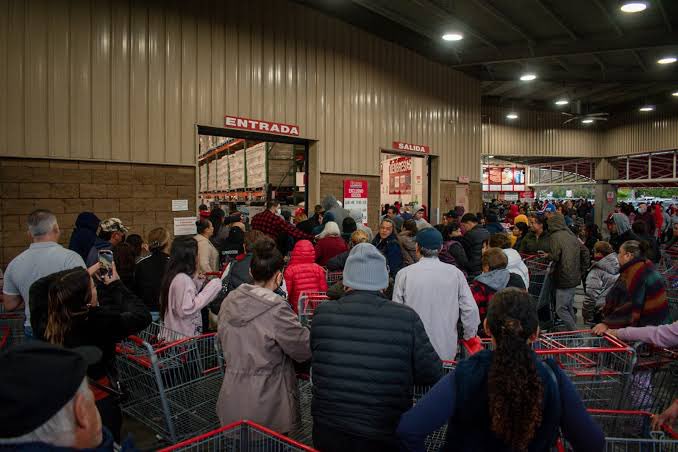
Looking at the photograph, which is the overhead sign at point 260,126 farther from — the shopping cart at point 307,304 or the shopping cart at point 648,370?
the shopping cart at point 648,370

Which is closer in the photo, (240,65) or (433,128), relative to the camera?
(240,65)

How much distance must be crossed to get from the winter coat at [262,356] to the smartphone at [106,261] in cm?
97

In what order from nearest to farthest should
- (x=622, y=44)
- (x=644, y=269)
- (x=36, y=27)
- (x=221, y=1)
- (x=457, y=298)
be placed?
(x=457, y=298)
(x=644, y=269)
(x=36, y=27)
(x=221, y=1)
(x=622, y=44)

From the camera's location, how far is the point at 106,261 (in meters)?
3.00

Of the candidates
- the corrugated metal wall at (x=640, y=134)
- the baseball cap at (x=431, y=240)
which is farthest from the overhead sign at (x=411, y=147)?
the corrugated metal wall at (x=640, y=134)

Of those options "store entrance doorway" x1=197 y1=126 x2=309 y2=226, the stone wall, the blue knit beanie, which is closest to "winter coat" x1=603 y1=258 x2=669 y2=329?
the blue knit beanie

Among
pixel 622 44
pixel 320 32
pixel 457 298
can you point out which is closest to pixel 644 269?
pixel 457 298

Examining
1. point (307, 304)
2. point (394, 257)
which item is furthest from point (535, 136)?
point (307, 304)

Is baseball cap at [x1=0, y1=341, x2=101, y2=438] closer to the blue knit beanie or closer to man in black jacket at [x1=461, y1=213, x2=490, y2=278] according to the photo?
the blue knit beanie

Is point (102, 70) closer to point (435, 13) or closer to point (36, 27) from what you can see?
point (36, 27)

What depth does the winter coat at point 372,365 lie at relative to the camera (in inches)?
85.0

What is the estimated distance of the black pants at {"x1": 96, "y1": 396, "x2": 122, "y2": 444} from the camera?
2480 mm

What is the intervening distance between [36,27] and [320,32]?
18.3ft

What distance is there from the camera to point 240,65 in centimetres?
901
